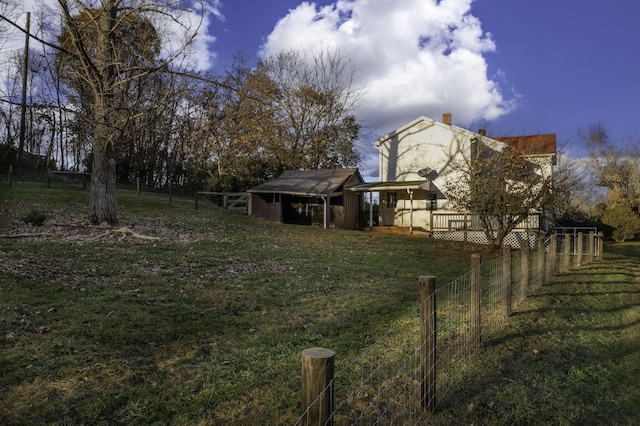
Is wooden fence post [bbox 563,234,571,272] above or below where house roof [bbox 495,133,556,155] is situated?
below

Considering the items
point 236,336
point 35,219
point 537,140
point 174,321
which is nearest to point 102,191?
point 35,219

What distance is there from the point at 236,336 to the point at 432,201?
829 inches

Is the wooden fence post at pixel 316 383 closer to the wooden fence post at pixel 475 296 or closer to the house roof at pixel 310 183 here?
the wooden fence post at pixel 475 296

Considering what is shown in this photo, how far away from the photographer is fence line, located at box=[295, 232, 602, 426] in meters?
3.71

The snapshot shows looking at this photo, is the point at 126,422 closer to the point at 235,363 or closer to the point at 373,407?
the point at 235,363

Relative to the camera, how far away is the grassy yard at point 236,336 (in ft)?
12.3

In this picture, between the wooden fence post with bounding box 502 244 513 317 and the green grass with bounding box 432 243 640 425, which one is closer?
the green grass with bounding box 432 243 640 425

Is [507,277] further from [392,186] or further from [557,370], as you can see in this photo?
[392,186]

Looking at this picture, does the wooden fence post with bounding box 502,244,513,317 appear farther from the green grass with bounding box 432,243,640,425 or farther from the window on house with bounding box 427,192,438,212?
the window on house with bounding box 427,192,438,212

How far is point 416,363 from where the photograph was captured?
4805 mm

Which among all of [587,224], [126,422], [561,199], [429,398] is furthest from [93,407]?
[587,224]

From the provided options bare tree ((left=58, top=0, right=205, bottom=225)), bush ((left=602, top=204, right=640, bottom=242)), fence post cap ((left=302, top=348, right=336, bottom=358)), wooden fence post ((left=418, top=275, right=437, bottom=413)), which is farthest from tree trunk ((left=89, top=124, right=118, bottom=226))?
bush ((left=602, top=204, right=640, bottom=242))

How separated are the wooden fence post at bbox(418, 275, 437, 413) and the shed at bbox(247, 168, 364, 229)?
20462 mm

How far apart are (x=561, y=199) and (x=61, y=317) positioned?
16.4 metres
